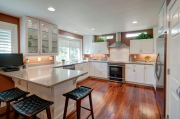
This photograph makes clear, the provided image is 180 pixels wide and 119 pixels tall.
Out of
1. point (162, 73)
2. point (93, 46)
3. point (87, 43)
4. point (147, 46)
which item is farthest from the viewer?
point (87, 43)

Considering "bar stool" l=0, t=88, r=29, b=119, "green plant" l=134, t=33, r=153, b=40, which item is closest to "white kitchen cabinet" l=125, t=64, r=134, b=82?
"green plant" l=134, t=33, r=153, b=40

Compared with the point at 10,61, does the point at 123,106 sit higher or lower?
lower

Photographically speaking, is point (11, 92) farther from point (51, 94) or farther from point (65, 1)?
point (65, 1)

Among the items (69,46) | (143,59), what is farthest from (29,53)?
(143,59)

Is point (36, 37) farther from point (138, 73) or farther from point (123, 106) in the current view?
point (138, 73)

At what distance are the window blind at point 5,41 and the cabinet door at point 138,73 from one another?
176 inches

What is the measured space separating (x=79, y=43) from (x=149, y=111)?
4.43m

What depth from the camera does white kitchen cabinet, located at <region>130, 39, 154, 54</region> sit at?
12.7 feet

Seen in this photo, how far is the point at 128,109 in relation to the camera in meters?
2.19

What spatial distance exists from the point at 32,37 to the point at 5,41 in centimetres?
64

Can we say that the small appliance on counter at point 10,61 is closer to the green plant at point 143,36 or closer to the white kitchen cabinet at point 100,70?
the white kitchen cabinet at point 100,70

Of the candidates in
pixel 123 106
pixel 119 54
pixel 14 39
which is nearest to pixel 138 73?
pixel 119 54

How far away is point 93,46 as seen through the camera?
17.0 ft

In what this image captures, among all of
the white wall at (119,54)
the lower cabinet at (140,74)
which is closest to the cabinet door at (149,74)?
the lower cabinet at (140,74)
